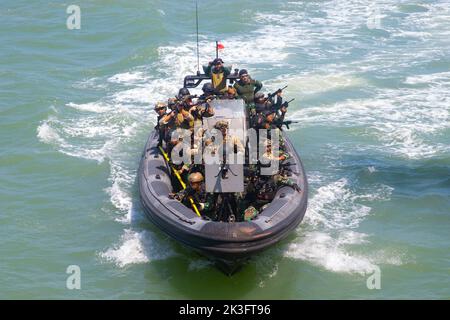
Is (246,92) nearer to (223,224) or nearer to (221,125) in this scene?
(221,125)

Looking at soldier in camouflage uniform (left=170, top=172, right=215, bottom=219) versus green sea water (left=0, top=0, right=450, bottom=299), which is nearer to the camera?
soldier in camouflage uniform (left=170, top=172, right=215, bottom=219)

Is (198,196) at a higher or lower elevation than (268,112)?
lower

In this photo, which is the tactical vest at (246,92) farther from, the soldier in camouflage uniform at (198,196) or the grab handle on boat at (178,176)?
the soldier in camouflage uniform at (198,196)

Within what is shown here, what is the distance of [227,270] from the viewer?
10.2 metres

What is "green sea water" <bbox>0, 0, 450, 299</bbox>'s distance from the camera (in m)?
11.3

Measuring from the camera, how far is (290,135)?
1700 centimetres

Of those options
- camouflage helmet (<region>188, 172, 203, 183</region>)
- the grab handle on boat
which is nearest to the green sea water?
the grab handle on boat

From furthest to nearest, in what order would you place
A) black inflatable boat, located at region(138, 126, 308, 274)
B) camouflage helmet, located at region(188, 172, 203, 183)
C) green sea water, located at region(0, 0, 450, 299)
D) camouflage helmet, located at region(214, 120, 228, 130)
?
green sea water, located at region(0, 0, 450, 299)
camouflage helmet, located at region(214, 120, 228, 130)
camouflage helmet, located at region(188, 172, 203, 183)
black inflatable boat, located at region(138, 126, 308, 274)

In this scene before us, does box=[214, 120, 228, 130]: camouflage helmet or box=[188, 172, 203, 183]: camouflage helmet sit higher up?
box=[214, 120, 228, 130]: camouflage helmet

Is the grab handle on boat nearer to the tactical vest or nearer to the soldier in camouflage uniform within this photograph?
the soldier in camouflage uniform

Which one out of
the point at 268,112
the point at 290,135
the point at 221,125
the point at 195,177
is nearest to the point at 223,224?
the point at 195,177

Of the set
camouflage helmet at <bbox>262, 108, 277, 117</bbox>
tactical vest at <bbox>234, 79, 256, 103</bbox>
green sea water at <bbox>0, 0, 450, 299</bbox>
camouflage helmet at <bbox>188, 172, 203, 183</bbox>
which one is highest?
tactical vest at <bbox>234, 79, 256, 103</bbox>

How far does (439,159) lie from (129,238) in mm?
7752

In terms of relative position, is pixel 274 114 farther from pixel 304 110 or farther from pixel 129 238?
pixel 304 110
